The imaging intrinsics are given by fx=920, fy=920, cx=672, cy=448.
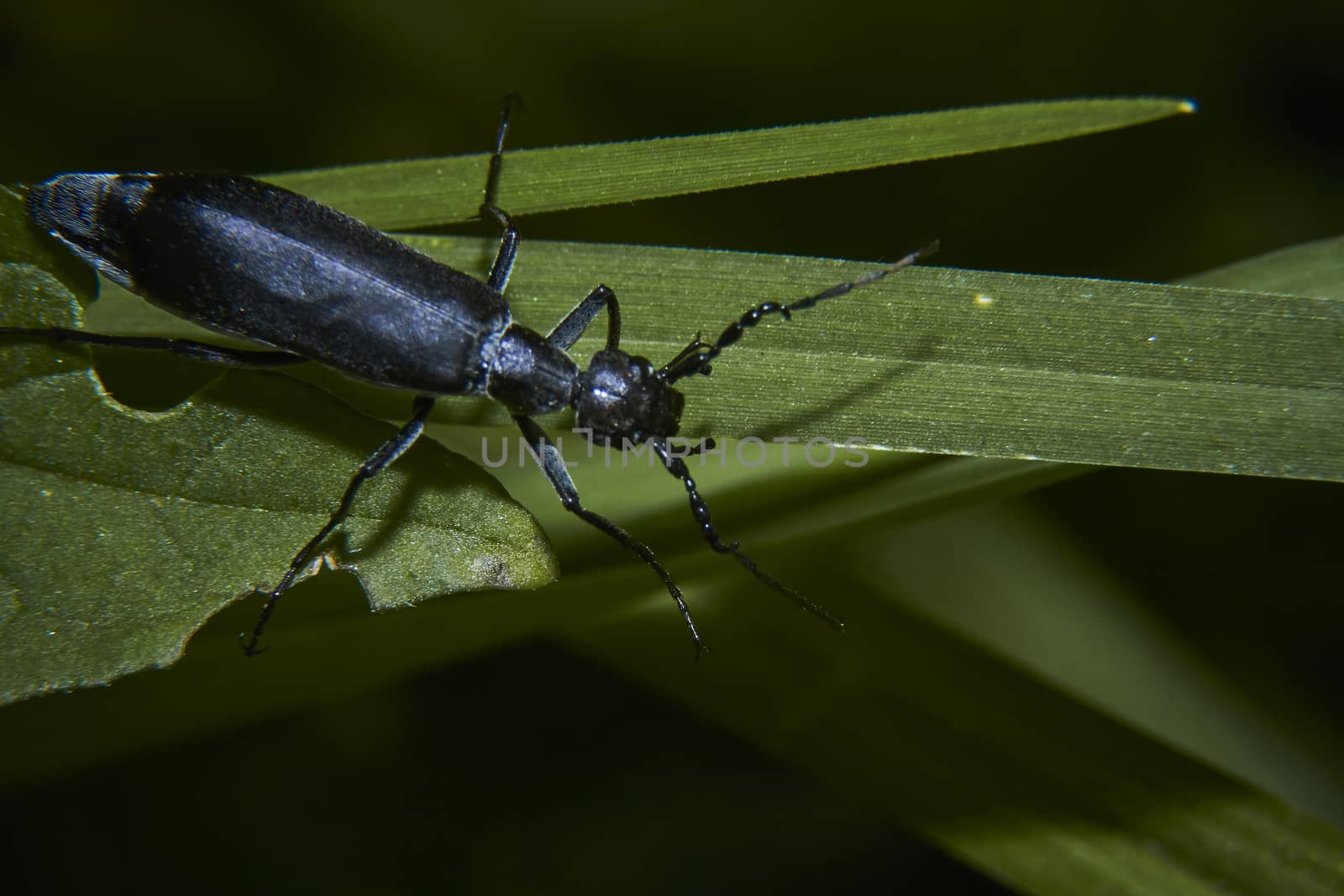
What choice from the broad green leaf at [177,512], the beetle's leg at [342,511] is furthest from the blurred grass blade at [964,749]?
the beetle's leg at [342,511]

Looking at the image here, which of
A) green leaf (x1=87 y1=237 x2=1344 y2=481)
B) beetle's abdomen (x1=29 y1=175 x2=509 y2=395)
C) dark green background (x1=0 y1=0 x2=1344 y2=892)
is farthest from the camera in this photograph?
dark green background (x1=0 y1=0 x2=1344 y2=892)

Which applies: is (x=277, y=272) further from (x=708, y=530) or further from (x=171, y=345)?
(x=708, y=530)

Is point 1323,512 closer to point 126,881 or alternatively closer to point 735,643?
point 735,643

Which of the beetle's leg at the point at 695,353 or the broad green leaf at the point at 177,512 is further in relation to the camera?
the beetle's leg at the point at 695,353

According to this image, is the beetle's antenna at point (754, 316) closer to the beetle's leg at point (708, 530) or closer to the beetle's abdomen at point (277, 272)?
the beetle's leg at point (708, 530)

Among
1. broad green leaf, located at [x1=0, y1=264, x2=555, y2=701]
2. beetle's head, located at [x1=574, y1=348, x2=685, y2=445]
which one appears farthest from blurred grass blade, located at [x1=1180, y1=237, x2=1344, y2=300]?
broad green leaf, located at [x1=0, y1=264, x2=555, y2=701]

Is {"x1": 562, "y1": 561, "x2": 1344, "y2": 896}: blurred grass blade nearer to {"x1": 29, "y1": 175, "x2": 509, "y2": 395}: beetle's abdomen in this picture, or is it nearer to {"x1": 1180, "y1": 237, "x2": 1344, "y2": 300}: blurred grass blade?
{"x1": 29, "y1": 175, "x2": 509, "y2": 395}: beetle's abdomen
